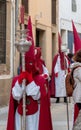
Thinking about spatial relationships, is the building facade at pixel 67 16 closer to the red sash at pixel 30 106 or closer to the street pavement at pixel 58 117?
the street pavement at pixel 58 117

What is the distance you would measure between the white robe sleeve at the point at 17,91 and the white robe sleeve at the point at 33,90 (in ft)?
0.34

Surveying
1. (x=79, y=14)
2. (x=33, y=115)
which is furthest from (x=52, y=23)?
(x=33, y=115)

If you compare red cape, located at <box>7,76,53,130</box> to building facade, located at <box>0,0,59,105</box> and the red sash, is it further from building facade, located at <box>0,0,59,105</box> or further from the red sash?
building facade, located at <box>0,0,59,105</box>

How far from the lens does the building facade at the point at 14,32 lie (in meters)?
16.2

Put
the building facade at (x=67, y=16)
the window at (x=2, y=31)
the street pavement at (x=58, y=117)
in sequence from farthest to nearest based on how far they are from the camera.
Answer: the building facade at (x=67, y=16) → the window at (x=2, y=31) → the street pavement at (x=58, y=117)

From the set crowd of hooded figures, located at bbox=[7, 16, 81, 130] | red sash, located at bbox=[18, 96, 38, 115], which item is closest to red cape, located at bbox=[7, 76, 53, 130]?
crowd of hooded figures, located at bbox=[7, 16, 81, 130]

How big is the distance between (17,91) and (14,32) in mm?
9363

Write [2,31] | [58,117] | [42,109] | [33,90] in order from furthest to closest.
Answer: [2,31] < [58,117] < [42,109] < [33,90]

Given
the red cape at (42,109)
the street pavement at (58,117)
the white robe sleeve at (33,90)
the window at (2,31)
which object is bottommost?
the street pavement at (58,117)

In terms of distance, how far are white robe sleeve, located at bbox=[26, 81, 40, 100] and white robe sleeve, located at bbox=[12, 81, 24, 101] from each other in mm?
102

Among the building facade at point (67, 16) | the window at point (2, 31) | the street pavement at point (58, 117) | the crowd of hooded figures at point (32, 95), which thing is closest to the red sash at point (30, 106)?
the crowd of hooded figures at point (32, 95)

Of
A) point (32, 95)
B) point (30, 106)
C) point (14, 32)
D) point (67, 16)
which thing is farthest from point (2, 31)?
point (67, 16)

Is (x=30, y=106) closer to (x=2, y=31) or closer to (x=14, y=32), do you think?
(x=2, y=31)

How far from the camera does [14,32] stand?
1697cm
